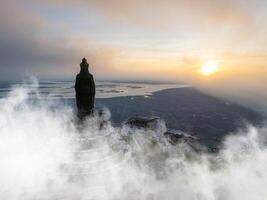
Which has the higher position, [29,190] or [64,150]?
[64,150]

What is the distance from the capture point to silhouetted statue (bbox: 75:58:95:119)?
25047 millimetres

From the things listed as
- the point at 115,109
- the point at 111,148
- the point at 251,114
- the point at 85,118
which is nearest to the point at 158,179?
the point at 111,148

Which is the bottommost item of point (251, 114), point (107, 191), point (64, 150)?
point (251, 114)

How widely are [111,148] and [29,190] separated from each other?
692 cm

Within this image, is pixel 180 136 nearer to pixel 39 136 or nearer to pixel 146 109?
pixel 39 136

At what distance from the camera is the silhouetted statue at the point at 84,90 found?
25047mm

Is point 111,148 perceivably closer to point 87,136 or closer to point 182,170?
point 87,136

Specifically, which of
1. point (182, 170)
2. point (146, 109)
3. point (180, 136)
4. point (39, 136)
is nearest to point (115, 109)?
point (146, 109)

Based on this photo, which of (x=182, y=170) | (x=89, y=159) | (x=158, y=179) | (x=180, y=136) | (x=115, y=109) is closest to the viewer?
(x=89, y=159)

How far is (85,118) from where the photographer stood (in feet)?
80.6

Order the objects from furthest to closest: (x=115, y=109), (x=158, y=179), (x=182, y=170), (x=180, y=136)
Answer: (x=115, y=109), (x=180, y=136), (x=182, y=170), (x=158, y=179)

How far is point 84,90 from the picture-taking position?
25094 mm

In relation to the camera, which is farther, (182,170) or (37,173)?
(182,170)

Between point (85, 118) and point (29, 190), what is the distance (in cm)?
684
